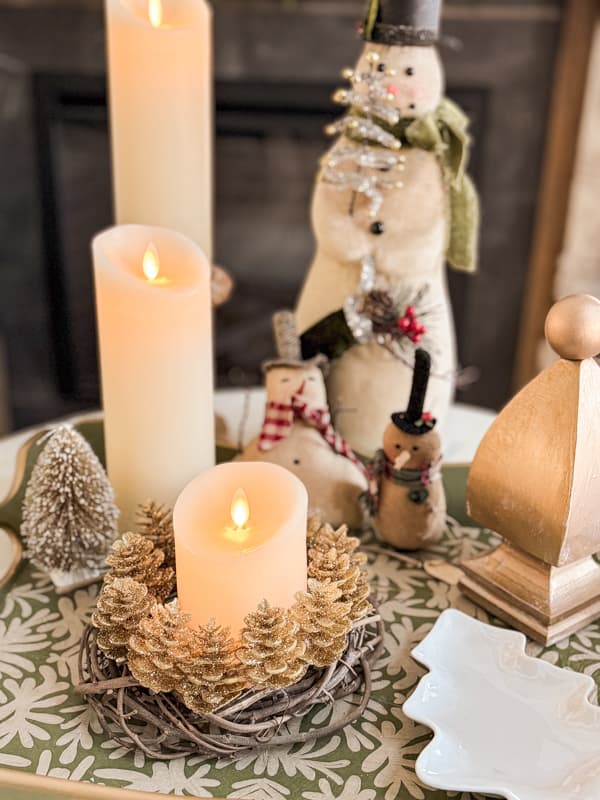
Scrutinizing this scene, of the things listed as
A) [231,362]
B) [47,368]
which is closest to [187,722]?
[231,362]

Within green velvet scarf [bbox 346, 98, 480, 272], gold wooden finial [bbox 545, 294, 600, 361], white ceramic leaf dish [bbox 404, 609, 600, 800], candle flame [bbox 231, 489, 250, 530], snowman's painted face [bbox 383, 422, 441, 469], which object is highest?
green velvet scarf [bbox 346, 98, 480, 272]

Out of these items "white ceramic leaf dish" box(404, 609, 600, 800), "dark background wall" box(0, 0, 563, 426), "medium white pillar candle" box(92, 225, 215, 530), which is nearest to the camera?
"white ceramic leaf dish" box(404, 609, 600, 800)

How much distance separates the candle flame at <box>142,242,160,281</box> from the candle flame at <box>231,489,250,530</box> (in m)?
0.17

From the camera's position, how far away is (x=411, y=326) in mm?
645

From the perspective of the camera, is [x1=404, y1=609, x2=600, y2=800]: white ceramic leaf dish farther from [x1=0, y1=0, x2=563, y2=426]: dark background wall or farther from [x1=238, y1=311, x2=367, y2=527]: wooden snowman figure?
[x1=0, y1=0, x2=563, y2=426]: dark background wall

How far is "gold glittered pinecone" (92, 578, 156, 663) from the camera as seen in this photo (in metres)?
0.45


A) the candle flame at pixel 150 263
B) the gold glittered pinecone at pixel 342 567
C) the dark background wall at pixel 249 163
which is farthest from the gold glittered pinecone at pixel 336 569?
the dark background wall at pixel 249 163

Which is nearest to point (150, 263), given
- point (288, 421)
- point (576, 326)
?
point (288, 421)

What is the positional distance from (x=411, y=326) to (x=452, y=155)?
153 millimetres

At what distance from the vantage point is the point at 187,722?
0.43m

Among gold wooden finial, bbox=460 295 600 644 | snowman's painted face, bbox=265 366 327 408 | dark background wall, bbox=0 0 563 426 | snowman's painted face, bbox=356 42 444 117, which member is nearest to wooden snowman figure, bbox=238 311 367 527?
snowman's painted face, bbox=265 366 327 408

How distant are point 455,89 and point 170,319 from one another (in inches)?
46.6

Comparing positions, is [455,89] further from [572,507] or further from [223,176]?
[572,507]

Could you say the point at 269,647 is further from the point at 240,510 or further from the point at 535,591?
the point at 535,591
